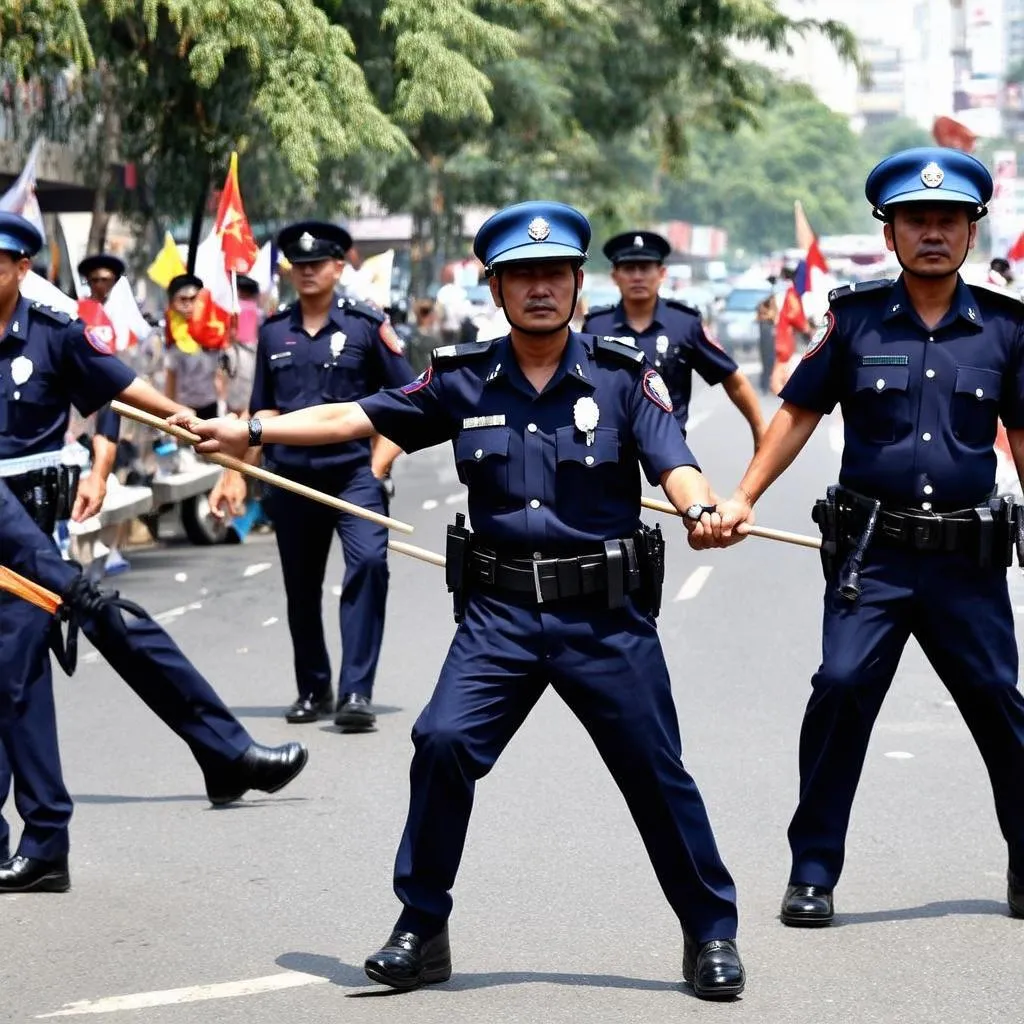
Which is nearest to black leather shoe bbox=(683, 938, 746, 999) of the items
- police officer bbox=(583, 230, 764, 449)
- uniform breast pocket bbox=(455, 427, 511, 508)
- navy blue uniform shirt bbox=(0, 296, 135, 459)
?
uniform breast pocket bbox=(455, 427, 511, 508)

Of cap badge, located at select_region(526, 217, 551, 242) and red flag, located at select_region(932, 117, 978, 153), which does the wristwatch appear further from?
red flag, located at select_region(932, 117, 978, 153)

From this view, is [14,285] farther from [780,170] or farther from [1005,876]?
[780,170]

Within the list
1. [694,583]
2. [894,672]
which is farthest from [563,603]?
[694,583]

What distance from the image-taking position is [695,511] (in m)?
5.75

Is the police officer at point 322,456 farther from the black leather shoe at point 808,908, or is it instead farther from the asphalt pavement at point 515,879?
the black leather shoe at point 808,908

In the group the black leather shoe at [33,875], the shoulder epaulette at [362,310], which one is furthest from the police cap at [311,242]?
the black leather shoe at [33,875]

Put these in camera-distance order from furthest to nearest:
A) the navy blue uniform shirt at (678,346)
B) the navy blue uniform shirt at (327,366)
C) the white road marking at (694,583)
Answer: the white road marking at (694,583) < the navy blue uniform shirt at (678,346) < the navy blue uniform shirt at (327,366)

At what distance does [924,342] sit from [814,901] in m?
1.53

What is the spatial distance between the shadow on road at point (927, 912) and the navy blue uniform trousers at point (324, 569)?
3.59m

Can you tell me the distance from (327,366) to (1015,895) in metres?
4.42

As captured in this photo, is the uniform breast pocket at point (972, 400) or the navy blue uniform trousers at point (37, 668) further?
the navy blue uniform trousers at point (37, 668)

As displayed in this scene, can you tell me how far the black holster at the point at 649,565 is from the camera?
18.8 feet

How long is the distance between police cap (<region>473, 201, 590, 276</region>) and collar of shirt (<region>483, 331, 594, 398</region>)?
0.76 ft

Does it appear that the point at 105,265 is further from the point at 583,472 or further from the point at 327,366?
the point at 583,472
